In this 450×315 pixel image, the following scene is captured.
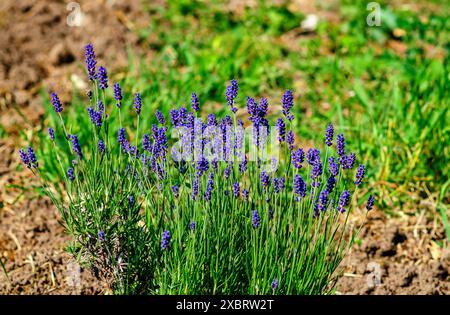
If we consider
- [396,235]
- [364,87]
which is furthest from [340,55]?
[396,235]

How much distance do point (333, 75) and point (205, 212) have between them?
108 inches

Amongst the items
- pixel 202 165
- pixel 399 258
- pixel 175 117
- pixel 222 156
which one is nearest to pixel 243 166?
pixel 222 156

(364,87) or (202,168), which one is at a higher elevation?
(364,87)

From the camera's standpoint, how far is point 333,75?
4.99 metres

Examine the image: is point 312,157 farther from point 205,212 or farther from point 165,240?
point 165,240

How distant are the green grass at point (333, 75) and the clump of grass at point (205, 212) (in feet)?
4.55

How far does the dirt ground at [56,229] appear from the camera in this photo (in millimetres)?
3402

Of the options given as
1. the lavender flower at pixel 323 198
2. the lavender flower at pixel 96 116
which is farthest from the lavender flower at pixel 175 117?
the lavender flower at pixel 323 198

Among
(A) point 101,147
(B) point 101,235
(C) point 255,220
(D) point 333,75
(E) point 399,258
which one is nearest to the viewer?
(C) point 255,220

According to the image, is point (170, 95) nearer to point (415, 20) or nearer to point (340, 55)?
point (340, 55)

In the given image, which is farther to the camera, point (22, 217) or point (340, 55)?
point (340, 55)

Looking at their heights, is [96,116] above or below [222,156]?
above

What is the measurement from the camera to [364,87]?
492cm
